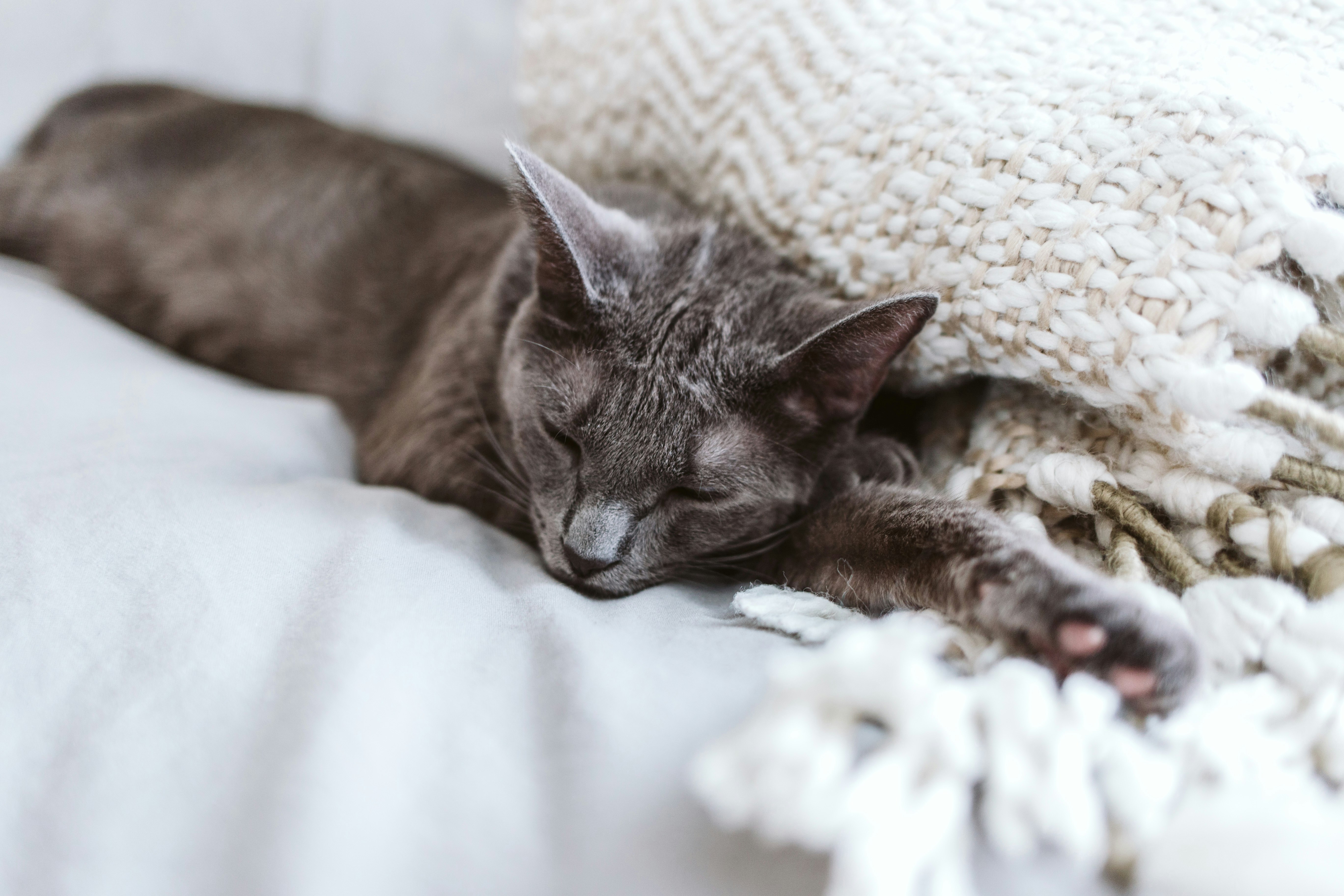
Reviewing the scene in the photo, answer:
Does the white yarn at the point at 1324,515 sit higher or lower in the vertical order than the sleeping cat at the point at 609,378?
higher

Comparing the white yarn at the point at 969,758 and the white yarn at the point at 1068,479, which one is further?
the white yarn at the point at 1068,479

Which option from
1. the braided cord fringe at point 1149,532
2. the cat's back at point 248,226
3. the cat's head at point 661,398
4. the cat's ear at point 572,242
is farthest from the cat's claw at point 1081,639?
the cat's back at point 248,226

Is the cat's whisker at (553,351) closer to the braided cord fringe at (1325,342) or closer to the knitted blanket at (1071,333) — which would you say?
the knitted blanket at (1071,333)

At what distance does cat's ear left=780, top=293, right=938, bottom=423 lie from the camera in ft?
2.42

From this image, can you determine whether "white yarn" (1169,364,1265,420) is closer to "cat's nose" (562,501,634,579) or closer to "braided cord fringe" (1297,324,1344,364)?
"braided cord fringe" (1297,324,1344,364)

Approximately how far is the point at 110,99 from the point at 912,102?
1.57 meters

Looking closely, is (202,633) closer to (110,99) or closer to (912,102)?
(912,102)

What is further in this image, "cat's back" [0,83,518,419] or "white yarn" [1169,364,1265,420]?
"cat's back" [0,83,518,419]

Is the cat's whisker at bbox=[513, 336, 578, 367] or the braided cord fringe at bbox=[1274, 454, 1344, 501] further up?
the braided cord fringe at bbox=[1274, 454, 1344, 501]

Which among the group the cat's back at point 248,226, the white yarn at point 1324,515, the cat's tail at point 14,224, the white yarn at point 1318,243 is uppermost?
the white yarn at point 1318,243

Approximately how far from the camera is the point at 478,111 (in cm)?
163

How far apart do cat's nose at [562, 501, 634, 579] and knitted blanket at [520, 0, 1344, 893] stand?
0.21 metres

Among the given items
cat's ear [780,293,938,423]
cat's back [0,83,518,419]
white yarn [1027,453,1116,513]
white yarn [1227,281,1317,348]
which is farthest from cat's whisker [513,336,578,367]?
white yarn [1227,281,1317,348]

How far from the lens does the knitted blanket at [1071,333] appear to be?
44 centimetres
